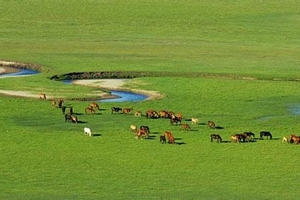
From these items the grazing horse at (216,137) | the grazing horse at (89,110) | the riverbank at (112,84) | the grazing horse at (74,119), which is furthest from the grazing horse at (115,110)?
the grazing horse at (216,137)

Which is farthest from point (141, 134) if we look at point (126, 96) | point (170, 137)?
point (126, 96)

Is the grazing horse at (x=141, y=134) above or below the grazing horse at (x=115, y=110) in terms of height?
below

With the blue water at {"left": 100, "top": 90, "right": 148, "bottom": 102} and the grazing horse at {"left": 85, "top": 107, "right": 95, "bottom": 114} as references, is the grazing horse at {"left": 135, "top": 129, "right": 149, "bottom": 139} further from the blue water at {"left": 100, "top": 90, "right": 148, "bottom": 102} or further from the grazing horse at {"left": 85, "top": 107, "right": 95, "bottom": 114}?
the blue water at {"left": 100, "top": 90, "right": 148, "bottom": 102}

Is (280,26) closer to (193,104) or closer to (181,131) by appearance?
(193,104)

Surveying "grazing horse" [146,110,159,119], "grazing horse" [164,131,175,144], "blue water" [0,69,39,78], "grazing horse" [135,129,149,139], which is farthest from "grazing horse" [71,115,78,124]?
"blue water" [0,69,39,78]

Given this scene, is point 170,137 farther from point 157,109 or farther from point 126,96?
point 126,96

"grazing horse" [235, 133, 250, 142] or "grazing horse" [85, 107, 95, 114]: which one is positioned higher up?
"grazing horse" [85, 107, 95, 114]

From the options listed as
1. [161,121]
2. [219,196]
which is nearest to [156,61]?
[161,121]

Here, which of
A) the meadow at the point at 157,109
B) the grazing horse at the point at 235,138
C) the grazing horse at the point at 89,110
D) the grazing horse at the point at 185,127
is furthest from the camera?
the grazing horse at the point at 89,110

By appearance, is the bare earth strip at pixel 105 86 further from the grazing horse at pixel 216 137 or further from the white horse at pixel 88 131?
the grazing horse at pixel 216 137
